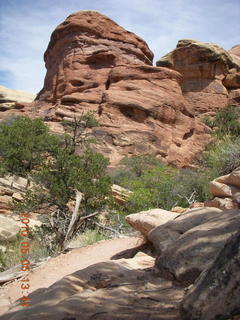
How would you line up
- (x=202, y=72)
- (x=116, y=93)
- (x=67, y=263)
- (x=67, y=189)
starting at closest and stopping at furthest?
(x=67, y=263) → (x=67, y=189) → (x=116, y=93) → (x=202, y=72)

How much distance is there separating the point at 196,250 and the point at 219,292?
1.20 m

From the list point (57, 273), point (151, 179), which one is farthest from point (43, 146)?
point (57, 273)

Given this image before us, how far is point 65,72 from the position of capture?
30.6 meters

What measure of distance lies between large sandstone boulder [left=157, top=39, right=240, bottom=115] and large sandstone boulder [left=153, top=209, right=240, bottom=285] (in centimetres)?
3173

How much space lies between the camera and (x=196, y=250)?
10.4ft

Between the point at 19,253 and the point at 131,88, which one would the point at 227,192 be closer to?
the point at 19,253

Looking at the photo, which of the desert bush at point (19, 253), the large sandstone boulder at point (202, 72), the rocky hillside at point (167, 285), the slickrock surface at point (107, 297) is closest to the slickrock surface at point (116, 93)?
the large sandstone boulder at point (202, 72)

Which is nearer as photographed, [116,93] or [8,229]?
[8,229]

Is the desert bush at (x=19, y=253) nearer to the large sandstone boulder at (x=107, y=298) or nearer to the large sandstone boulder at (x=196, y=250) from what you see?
the large sandstone boulder at (x=107, y=298)

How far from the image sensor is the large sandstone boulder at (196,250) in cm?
304

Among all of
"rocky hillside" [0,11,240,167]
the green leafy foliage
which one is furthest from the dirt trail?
"rocky hillside" [0,11,240,167]

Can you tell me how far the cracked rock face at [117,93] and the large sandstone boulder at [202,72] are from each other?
3.51 meters

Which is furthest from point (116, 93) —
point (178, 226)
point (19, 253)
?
point (178, 226)

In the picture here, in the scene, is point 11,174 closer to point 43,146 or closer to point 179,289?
point 43,146
